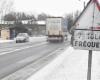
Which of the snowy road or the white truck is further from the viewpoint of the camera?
the white truck

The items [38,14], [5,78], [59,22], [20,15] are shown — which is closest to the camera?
[5,78]

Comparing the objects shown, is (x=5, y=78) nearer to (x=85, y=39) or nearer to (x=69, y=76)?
(x=69, y=76)

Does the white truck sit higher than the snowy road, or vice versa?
the white truck

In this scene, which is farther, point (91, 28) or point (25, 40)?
point (25, 40)

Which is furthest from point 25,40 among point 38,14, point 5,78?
point 38,14

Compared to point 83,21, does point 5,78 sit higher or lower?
lower

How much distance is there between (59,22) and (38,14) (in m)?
125

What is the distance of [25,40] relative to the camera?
53219 mm

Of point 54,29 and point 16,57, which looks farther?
point 54,29

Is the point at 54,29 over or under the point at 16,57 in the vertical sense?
over

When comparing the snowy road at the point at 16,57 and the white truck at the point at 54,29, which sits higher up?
the white truck at the point at 54,29

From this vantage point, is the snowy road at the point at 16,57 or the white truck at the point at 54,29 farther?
the white truck at the point at 54,29

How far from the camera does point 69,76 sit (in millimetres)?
11336

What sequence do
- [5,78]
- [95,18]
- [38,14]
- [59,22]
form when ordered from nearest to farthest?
[95,18], [5,78], [59,22], [38,14]
